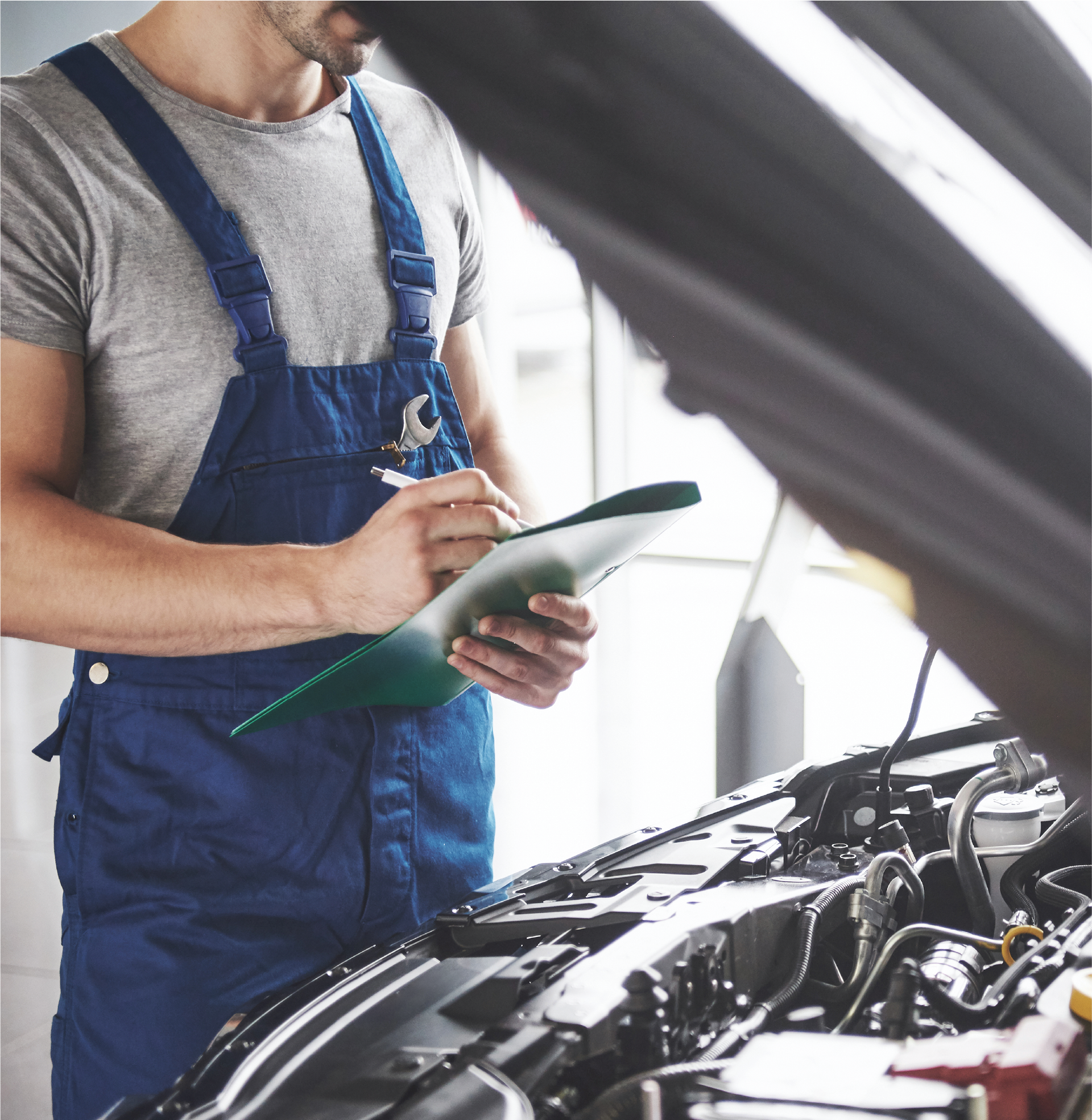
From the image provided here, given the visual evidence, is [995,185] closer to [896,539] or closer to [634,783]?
[896,539]

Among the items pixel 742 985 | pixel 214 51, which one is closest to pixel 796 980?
pixel 742 985

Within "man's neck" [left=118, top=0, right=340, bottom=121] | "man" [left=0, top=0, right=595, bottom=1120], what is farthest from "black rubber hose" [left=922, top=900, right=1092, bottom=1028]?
"man's neck" [left=118, top=0, right=340, bottom=121]

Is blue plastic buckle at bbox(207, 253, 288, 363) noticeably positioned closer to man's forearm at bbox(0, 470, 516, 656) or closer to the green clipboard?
man's forearm at bbox(0, 470, 516, 656)

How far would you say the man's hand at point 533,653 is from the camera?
998mm

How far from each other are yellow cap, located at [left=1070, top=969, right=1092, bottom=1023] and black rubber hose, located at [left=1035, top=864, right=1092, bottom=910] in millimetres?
311

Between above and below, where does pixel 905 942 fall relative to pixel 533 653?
below

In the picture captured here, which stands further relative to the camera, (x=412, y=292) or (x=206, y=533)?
(x=412, y=292)

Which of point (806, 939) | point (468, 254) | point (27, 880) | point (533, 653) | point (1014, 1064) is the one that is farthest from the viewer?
point (27, 880)

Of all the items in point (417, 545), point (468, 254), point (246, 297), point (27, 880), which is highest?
point (468, 254)

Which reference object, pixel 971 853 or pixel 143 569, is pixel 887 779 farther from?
pixel 143 569

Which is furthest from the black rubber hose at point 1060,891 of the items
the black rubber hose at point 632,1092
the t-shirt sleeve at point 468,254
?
the t-shirt sleeve at point 468,254

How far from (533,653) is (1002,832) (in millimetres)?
504

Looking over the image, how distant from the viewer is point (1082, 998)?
0.67 m

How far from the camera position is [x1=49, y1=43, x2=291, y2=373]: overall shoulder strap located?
108cm
